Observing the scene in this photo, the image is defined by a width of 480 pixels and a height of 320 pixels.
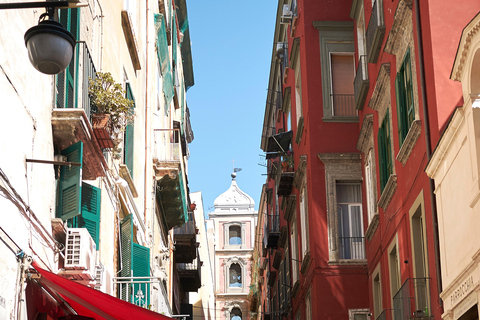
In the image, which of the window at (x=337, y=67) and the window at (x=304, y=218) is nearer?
the window at (x=337, y=67)

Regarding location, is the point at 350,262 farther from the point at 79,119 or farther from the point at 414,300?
the point at 79,119

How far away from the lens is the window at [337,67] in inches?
920

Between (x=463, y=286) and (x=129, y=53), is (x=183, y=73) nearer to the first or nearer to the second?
(x=129, y=53)

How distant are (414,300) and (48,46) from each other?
357 inches

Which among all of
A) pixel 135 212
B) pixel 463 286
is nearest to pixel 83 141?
pixel 463 286

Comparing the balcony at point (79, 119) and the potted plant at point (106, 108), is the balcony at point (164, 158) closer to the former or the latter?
the potted plant at point (106, 108)

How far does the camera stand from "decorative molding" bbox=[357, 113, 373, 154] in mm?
19028

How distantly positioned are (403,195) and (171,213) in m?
13.8

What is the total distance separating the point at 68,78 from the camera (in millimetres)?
11945

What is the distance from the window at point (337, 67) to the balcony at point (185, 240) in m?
12.5

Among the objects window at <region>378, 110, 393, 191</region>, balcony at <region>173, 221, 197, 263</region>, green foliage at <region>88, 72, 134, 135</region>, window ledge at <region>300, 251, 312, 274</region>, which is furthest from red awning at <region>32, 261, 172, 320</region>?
balcony at <region>173, 221, 197, 263</region>

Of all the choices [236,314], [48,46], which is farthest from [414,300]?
[236,314]

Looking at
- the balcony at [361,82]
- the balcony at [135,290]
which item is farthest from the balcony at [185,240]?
the balcony at [361,82]

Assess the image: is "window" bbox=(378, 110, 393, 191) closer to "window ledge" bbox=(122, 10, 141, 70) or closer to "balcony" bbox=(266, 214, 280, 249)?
"window ledge" bbox=(122, 10, 141, 70)
